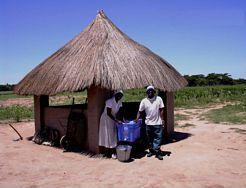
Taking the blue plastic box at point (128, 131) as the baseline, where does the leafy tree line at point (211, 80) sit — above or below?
above

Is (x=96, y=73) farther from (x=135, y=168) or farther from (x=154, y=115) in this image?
(x=135, y=168)

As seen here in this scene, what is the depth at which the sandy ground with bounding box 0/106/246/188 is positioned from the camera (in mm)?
6949

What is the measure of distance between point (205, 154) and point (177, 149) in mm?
900

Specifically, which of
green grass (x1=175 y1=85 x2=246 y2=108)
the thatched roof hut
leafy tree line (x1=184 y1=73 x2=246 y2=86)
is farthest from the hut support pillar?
leafy tree line (x1=184 y1=73 x2=246 y2=86)

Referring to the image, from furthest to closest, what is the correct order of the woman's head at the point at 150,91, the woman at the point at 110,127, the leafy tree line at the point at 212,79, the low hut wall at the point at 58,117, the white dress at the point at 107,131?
the leafy tree line at the point at 212,79
the low hut wall at the point at 58,117
the white dress at the point at 107,131
the woman at the point at 110,127
the woman's head at the point at 150,91

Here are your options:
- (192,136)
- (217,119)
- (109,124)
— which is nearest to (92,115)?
(109,124)

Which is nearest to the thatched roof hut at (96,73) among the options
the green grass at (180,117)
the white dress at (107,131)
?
the white dress at (107,131)

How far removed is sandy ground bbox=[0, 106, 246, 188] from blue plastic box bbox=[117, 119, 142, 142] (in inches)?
22.1

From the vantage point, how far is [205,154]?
912 centimetres

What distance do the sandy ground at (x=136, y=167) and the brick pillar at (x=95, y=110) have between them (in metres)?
0.51

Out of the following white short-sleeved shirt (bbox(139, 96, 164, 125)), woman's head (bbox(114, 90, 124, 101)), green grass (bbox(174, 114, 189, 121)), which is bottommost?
green grass (bbox(174, 114, 189, 121))

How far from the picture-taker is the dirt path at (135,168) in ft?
22.8

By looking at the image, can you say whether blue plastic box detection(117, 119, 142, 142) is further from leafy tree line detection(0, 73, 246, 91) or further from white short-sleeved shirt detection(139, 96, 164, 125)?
leafy tree line detection(0, 73, 246, 91)

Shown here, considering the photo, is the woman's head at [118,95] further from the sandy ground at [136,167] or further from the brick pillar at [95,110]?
the sandy ground at [136,167]
